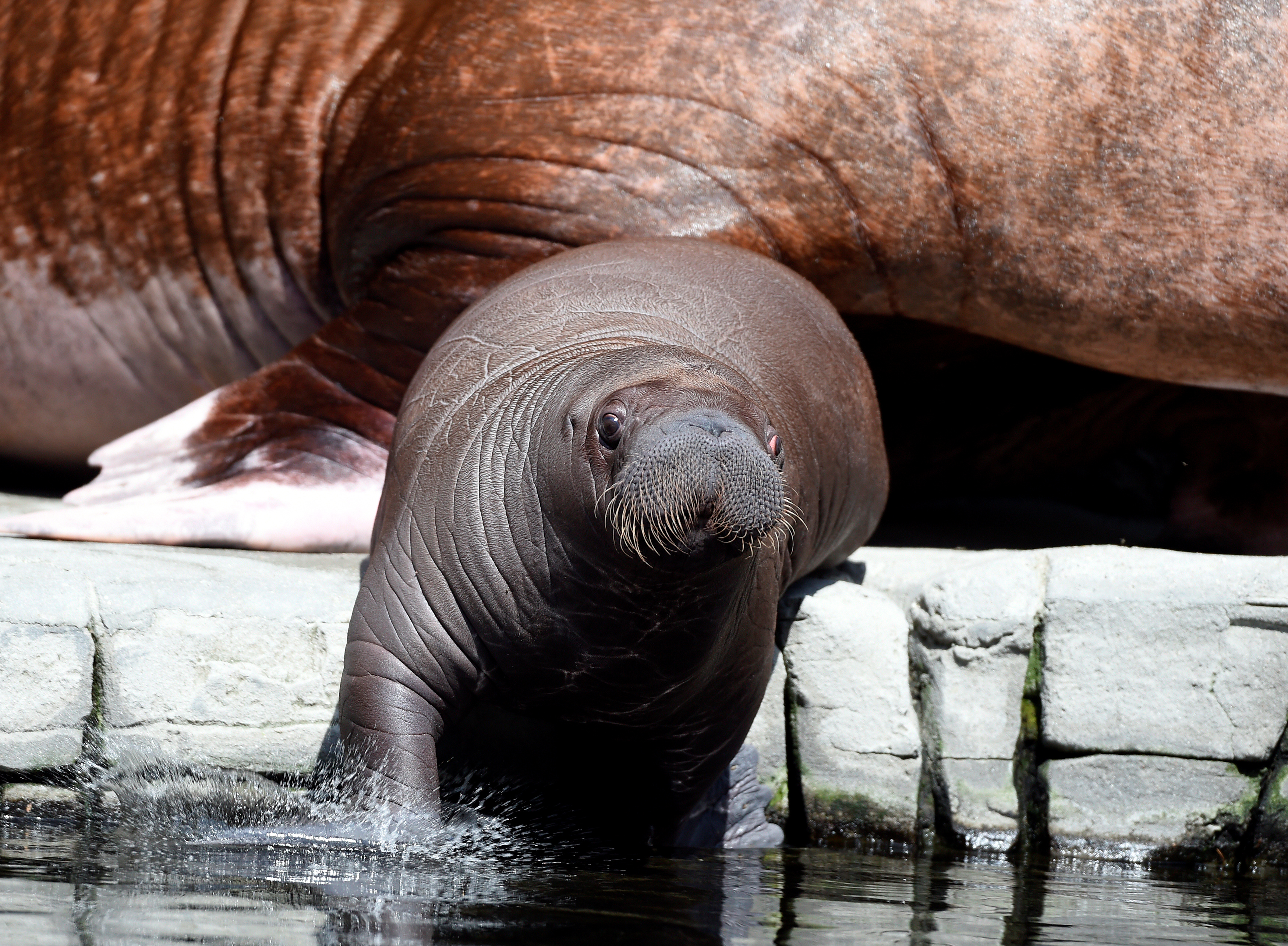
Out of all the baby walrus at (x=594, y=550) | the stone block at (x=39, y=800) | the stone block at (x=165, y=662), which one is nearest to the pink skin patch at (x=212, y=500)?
the stone block at (x=165, y=662)

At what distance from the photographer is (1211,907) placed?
374 cm

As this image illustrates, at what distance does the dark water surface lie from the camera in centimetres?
287

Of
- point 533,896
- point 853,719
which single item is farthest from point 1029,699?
point 533,896

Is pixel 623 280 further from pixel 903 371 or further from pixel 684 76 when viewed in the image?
pixel 903 371

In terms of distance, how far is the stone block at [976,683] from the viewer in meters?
4.47

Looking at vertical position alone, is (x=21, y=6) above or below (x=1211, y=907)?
above

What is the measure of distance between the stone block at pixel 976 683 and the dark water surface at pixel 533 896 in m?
0.30

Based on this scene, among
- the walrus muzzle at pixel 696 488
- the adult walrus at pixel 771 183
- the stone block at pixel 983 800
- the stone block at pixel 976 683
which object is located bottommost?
the stone block at pixel 983 800

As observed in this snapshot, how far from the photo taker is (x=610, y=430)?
11.7ft

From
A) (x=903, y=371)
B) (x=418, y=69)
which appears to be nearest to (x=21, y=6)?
(x=418, y=69)

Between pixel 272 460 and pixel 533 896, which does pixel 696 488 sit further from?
pixel 272 460

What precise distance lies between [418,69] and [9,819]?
9.82 ft

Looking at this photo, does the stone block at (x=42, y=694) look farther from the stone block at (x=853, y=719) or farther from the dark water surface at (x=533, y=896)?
the stone block at (x=853, y=719)

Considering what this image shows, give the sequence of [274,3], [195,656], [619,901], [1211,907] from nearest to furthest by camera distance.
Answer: [619,901] < [1211,907] < [195,656] < [274,3]
